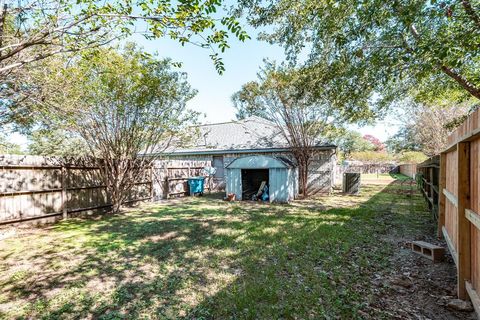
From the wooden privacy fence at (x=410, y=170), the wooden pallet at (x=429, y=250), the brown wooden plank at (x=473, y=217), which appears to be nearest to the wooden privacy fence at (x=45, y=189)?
the brown wooden plank at (x=473, y=217)

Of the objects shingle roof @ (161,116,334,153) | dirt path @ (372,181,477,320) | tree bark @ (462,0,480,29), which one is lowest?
dirt path @ (372,181,477,320)

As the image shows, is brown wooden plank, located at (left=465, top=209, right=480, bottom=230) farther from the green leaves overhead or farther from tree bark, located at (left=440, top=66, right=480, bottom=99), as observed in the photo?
tree bark, located at (left=440, top=66, right=480, bottom=99)

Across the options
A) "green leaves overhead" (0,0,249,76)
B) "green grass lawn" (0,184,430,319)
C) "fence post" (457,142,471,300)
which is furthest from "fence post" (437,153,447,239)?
"green leaves overhead" (0,0,249,76)

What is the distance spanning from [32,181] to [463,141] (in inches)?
389

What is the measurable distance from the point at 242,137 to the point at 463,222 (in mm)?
14629

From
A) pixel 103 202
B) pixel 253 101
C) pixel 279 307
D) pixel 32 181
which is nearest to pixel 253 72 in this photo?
pixel 253 101

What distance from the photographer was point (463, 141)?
2826 millimetres

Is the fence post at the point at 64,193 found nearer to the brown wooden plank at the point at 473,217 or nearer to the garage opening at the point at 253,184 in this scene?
the garage opening at the point at 253,184

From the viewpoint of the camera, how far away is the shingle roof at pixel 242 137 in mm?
15301

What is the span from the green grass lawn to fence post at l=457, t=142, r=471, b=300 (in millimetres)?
1065

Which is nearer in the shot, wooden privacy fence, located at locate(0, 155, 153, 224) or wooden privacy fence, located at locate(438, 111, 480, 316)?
wooden privacy fence, located at locate(438, 111, 480, 316)

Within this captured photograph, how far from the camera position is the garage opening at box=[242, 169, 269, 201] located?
11766mm

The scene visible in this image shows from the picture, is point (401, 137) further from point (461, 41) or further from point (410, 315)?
point (410, 315)

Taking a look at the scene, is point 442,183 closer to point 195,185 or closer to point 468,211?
point 468,211
